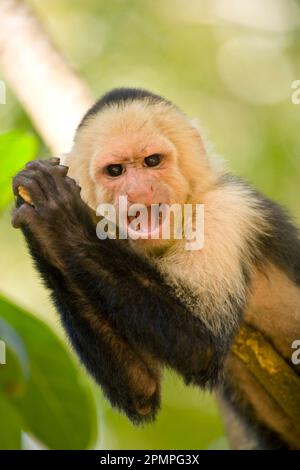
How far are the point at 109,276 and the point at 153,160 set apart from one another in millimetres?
869

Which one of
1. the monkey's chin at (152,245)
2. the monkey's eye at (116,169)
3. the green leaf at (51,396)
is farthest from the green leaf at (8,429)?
the monkey's eye at (116,169)

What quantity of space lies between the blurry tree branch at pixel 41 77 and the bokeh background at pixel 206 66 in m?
2.73

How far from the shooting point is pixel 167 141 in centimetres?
398

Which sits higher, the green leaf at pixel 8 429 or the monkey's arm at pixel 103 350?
the monkey's arm at pixel 103 350

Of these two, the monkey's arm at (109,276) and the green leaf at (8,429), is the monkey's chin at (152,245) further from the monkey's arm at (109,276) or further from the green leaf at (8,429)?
the green leaf at (8,429)

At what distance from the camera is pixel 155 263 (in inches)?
143

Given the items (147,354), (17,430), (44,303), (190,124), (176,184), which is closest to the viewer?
(17,430)

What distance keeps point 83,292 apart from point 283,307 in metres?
1.29

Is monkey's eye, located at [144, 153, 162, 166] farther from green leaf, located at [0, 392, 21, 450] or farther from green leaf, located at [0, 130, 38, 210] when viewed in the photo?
Result: green leaf, located at [0, 392, 21, 450]

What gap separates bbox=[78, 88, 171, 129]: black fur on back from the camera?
400cm

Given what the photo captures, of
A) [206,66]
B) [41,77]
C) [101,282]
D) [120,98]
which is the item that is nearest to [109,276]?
[101,282]

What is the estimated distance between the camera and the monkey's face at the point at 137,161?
376cm
